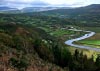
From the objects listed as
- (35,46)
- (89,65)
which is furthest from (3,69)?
(35,46)

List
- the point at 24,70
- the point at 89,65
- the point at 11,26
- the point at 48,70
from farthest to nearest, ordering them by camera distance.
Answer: the point at 11,26 < the point at 89,65 < the point at 48,70 < the point at 24,70

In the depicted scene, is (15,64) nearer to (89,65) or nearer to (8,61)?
(8,61)

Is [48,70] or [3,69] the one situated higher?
[3,69]

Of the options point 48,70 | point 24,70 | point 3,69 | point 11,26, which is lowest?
point 11,26

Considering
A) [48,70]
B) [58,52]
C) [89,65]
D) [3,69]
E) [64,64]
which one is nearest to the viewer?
[3,69]

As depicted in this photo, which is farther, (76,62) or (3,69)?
(76,62)

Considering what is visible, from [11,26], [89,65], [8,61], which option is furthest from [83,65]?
[11,26]

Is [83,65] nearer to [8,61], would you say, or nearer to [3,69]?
[8,61]

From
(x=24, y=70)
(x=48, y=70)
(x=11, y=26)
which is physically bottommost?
(x=11, y=26)

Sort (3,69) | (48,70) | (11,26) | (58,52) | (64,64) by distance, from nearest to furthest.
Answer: (3,69)
(48,70)
(64,64)
(58,52)
(11,26)
